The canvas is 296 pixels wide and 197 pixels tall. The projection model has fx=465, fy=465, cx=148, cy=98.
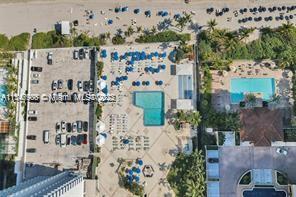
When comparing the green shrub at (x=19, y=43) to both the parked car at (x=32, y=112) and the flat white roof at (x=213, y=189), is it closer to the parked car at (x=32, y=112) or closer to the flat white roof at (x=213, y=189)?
the parked car at (x=32, y=112)

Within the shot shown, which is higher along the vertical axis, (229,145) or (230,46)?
(230,46)

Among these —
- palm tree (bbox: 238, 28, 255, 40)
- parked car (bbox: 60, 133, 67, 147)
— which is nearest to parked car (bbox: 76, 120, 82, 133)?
parked car (bbox: 60, 133, 67, 147)

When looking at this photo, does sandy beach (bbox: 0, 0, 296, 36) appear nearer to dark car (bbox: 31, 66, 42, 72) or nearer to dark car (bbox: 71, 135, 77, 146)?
dark car (bbox: 31, 66, 42, 72)

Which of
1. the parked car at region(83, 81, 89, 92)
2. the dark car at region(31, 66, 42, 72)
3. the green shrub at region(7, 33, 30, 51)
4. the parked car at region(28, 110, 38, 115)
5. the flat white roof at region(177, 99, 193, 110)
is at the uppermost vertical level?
the green shrub at region(7, 33, 30, 51)

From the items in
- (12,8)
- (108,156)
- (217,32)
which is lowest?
(108,156)

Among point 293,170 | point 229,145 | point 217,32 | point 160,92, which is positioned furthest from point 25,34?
point 293,170

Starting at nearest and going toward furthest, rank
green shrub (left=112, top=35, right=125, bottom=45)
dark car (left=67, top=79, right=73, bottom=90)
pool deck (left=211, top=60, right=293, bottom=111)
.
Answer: pool deck (left=211, top=60, right=293, bottom=111), dark car (left=67, top=79, right=73, bottom=90), green shrub (left=112, top=35, right=125, bottom=45)

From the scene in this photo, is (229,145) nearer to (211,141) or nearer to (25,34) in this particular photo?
(211,141)
